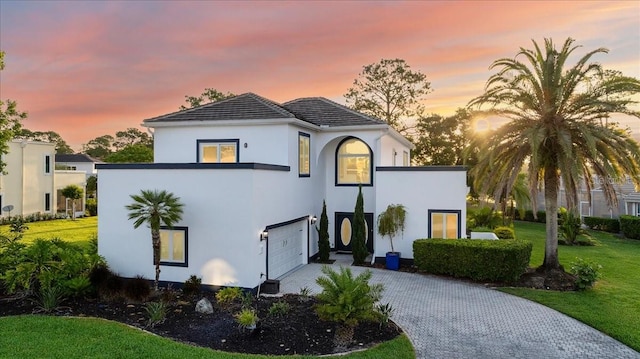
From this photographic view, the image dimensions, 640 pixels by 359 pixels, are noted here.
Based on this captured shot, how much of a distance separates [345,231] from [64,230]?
20.9 metres

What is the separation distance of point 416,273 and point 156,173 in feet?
33.3

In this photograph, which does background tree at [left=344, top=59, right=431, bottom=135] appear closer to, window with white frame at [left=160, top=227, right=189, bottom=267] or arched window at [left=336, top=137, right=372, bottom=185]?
arched window at [left=336, top=137, right=372, bottom=185]

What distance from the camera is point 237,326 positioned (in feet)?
32.5

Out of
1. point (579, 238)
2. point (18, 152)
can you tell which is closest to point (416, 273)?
point (579, 238)

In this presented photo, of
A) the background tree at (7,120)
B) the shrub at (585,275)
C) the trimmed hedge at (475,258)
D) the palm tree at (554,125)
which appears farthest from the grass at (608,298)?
the background tree at (7,120)

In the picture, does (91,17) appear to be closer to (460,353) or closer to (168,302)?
(168,302)

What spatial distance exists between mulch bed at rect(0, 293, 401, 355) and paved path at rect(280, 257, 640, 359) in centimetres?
99

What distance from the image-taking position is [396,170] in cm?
1723

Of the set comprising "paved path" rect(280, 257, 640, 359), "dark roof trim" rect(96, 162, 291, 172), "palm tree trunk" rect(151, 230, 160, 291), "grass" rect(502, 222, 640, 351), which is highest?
"dark roof trim" rect(96, 162, 291, 172)

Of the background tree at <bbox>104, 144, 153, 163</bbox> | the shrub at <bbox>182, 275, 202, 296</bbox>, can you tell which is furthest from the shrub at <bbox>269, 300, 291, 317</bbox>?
the background tree at <bbox>104, 144, 153, 163</bbox>

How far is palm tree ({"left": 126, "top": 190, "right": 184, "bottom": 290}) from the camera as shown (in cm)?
1207

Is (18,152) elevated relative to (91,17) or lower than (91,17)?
lower

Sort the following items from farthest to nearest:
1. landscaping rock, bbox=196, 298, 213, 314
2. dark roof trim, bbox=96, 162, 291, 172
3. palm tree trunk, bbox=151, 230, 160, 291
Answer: dark roof trim, bbox=96, 162, 291, 172 → palm tree trunk, bbox=151, 230, 160, 291 → landscaping rock, bbox=196, 298, 213, 314

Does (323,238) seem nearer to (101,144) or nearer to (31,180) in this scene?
(31,180)
